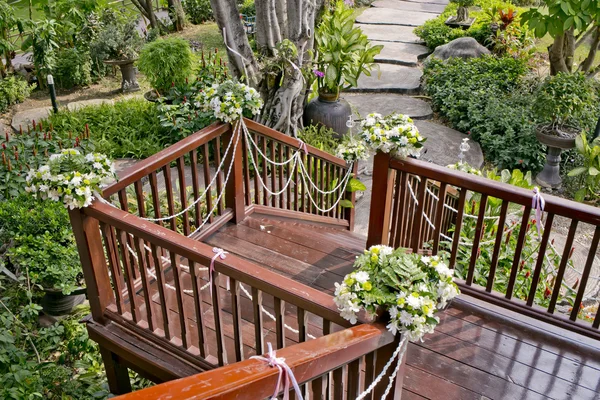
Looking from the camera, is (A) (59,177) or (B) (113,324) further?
(B) (113,324)

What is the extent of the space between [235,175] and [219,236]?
1.59 ft

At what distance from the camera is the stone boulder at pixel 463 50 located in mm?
11500

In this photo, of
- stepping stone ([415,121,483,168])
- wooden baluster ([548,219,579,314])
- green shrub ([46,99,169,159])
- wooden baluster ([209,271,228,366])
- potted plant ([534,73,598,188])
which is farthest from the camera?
stepping stone ([415,121,483,168])

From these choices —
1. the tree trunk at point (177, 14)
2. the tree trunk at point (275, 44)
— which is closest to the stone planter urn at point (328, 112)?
the tree trunk at point (275, 44)

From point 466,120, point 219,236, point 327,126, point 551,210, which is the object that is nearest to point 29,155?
point 219,236

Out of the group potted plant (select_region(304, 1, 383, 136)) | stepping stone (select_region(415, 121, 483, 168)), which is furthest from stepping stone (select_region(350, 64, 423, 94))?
potted plant (select_region(304, 1, 383, 136))

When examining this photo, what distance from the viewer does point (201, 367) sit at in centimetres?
302

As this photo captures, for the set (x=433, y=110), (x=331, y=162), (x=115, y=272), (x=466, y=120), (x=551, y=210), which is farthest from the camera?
(x=433, y=110)

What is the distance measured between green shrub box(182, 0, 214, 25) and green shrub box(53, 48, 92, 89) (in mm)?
5483

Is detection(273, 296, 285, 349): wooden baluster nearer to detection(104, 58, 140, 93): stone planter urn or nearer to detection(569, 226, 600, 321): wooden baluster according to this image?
detection(569, 226, 600, 321): wooden baluster

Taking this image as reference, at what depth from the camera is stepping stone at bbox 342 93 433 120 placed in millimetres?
9727

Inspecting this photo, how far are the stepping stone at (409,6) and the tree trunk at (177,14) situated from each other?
5.83 m

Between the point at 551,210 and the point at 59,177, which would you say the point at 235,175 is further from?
the point at 551,210

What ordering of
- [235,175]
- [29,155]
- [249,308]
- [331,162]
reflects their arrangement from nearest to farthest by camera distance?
1. [249,308]
2. [235,175]
3. [331,162]
4. [29,155]
